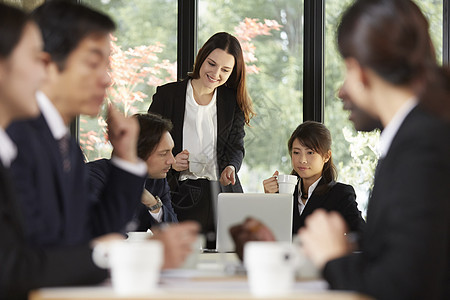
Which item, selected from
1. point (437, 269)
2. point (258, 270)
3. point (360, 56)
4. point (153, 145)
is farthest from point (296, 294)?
point (153, 145)

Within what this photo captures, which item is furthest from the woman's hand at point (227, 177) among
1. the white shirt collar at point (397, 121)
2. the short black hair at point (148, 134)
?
the white shirt collar at point (397, 121)

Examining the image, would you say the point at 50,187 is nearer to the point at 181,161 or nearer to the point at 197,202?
the point at 181,161

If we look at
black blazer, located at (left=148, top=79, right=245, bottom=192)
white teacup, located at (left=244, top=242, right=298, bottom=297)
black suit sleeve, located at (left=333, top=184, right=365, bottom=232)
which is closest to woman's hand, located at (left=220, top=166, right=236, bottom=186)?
black blazer, located at (left=148, top=79, right=245, bottom=192)

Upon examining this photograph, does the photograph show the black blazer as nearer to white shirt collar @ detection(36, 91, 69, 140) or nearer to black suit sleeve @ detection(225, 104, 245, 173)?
black suit sleeve @ detection(225, 104, 245, 173)

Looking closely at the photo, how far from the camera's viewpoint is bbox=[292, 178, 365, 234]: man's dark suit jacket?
3.79 meters

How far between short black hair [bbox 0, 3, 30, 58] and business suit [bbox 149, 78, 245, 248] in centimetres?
280

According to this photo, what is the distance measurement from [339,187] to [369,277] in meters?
2.63

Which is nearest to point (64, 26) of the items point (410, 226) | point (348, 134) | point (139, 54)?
point (410, 226)

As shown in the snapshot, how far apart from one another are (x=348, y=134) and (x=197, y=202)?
120 cm

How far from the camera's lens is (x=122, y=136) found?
183cm

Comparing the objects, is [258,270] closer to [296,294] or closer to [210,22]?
[296,294]

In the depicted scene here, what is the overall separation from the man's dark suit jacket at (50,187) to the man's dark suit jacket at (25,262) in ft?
0.55

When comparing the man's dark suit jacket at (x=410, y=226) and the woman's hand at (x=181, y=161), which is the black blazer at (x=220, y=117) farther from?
the man's dark suit jacket at (x=410, y=226)

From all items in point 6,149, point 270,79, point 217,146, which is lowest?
point 6,149
